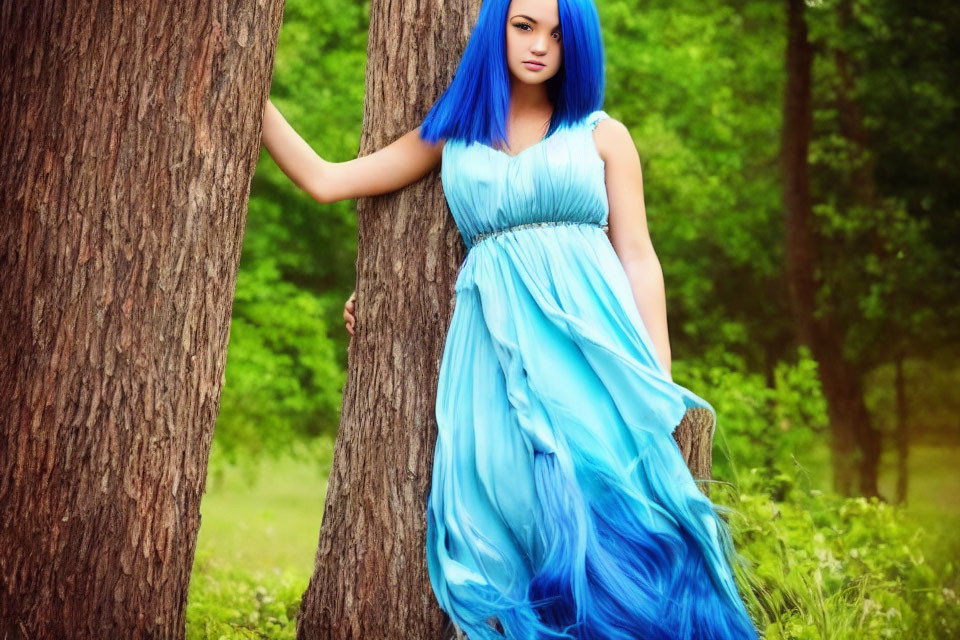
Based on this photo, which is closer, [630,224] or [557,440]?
[557,440]

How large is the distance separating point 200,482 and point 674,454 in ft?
4.91

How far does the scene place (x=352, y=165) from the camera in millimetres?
3506

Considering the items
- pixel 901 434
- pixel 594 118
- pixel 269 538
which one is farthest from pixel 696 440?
pixel 901 434

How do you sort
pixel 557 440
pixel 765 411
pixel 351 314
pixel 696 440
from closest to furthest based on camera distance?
pixel 557 440 < pixel 351 314 < pixel 696 440 < pixel 765 411

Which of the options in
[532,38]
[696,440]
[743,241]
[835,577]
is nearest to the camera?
[532,38]

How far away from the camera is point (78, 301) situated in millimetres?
3107

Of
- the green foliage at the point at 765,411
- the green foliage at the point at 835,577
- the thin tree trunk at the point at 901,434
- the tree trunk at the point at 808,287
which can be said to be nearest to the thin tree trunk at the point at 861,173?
the tree trunk at the point at 808,287

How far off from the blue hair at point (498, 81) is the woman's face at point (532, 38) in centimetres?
3

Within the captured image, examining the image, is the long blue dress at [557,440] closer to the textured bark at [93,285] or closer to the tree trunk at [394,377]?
the tree trunk at [394,377]

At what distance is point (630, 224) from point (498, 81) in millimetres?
631

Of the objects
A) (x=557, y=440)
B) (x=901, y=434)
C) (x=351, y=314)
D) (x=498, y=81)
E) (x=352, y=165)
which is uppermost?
(x=498, y=81)

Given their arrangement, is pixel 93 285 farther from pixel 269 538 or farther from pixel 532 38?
pixel 269 538

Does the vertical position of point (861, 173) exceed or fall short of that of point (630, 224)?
it exceeds it

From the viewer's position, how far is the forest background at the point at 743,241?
10.1 metres
